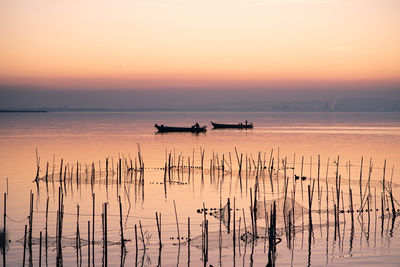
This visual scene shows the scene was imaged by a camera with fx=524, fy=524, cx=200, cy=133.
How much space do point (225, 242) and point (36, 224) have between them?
6.83 metres

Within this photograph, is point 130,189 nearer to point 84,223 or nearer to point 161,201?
point 161,201

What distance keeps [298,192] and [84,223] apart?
1064cm

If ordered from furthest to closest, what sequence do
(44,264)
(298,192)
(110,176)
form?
(110,176)
(298,192)
(44,264)

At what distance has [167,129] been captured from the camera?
257 feet

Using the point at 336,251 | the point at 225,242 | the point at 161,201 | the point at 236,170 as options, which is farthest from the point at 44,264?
the point at 236,170

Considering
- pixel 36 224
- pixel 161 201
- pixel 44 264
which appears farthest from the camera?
pixel 161 201

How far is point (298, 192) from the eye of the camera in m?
24.2

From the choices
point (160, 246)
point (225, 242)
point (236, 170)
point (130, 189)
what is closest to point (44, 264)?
point (160, 246)

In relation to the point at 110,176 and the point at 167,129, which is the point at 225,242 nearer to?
the point at 110,176

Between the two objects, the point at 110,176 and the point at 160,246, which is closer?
the point at 160,246

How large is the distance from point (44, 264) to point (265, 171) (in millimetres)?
20329

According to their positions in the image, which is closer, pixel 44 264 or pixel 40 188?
pixel 44 264

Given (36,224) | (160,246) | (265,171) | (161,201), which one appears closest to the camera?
(160,246)

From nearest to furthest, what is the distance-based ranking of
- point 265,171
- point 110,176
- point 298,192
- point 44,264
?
1. point 44,264
2. point 298,192
3. point 110,176
4. point 265,171
